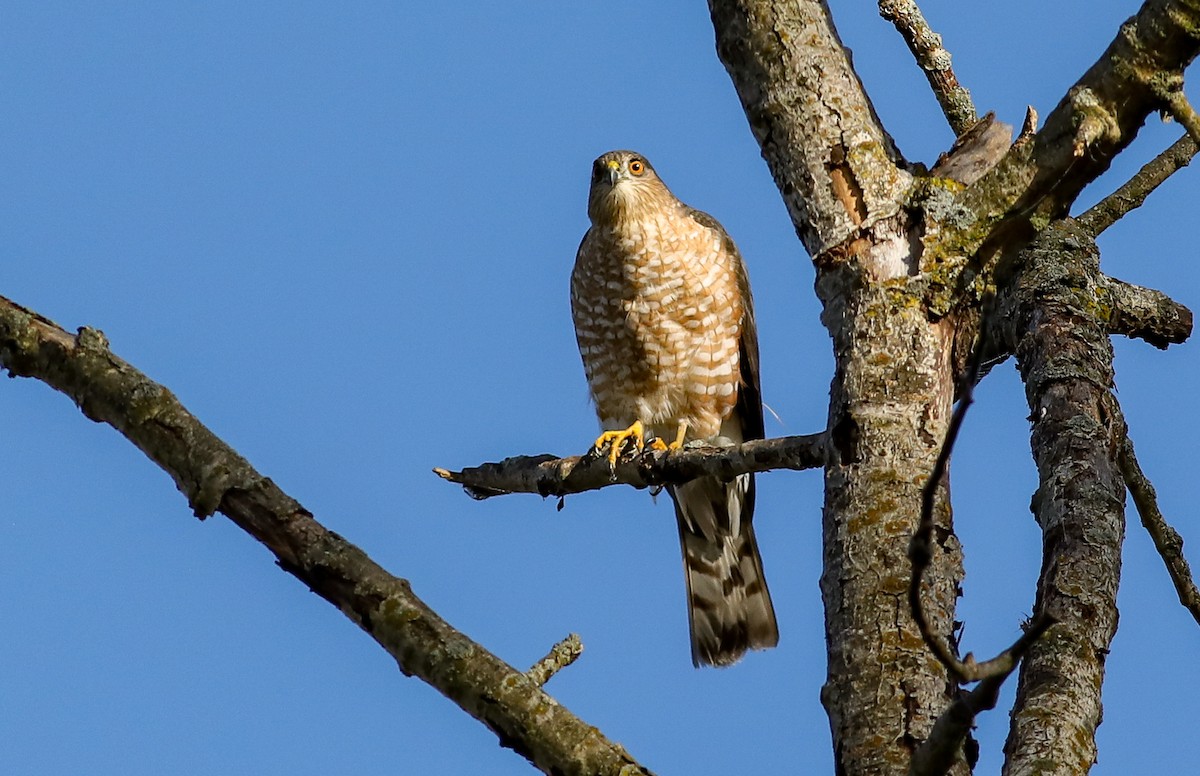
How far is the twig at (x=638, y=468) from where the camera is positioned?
376 cm

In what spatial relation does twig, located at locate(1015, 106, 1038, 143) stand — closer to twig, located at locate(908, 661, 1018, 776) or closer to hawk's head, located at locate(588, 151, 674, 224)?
twig, located at locate(908, 661, 1018, 776)

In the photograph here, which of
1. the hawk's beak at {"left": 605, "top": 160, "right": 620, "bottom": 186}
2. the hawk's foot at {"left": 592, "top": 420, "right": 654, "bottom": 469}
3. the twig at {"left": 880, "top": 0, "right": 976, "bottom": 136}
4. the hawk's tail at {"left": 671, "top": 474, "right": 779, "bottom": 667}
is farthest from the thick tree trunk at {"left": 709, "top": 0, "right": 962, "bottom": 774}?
the hawk's tail at {"left": 671, "top": 474, "right": 779, "bottom": 667}

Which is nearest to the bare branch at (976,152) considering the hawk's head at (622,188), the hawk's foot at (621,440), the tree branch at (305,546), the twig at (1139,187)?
the twig at (1139,187)

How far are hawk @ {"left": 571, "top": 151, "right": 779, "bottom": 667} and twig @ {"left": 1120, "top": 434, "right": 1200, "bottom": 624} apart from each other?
2794 mm

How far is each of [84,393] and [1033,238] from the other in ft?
7.60

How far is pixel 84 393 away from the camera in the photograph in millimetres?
3002

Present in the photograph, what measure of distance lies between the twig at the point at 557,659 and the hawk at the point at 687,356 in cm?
327

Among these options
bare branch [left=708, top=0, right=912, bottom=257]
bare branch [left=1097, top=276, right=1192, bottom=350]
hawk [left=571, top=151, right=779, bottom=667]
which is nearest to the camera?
bare branch [left=708, top=0, right=912, bottom=257]

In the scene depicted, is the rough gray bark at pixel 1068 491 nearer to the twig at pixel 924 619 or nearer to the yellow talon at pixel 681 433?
the twig at pixel 924 619

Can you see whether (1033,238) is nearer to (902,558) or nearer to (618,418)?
(902,558)

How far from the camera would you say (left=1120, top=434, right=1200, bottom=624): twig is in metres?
3.53

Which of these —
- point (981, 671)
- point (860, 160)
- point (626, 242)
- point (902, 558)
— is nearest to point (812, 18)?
point (860, 160)

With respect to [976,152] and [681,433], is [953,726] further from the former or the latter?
[681,433]

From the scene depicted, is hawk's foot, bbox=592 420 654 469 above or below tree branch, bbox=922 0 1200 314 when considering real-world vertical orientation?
above
